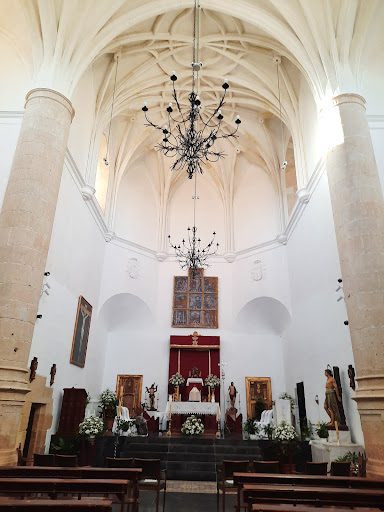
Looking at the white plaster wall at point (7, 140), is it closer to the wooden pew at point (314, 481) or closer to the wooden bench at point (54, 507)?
the wooden bench at point (54, 507)

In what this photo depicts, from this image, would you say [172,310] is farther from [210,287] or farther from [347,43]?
[347,43]

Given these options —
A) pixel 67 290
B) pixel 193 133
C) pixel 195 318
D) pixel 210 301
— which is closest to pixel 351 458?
pixel 193 133

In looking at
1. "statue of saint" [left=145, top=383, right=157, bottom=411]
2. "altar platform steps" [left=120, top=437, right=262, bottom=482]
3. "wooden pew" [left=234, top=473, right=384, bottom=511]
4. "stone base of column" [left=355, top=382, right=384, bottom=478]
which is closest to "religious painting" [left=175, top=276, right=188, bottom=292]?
"statue of saint" [left=145, top=383, right=157, bottom=411]

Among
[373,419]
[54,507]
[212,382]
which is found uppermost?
[212,382]

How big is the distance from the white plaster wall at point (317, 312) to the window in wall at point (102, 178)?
7751 millimetres

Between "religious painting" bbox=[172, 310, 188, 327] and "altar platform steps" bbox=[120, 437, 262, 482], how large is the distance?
6.58 meters

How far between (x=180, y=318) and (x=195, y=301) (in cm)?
101

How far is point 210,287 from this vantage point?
17719 mm

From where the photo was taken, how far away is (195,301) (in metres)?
17.4

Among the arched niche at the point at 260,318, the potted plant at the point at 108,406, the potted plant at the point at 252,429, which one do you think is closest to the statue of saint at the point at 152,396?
the potted plant at the point at 108,406

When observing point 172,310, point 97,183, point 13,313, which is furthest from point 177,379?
point 13,313

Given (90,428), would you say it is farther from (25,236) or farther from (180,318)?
(180,318)

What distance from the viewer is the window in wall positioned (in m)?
15.2

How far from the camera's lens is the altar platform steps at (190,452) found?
30.8ft
